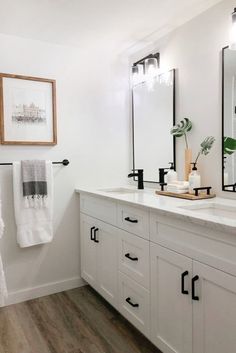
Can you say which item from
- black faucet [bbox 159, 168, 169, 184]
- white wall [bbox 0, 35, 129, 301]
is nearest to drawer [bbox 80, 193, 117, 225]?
white wall [bbox 0, 35, 129, 301]

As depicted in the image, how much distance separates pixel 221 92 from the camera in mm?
1901

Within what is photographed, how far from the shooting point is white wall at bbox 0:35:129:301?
7.82 ft

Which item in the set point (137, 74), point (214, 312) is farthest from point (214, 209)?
point (137, 74)

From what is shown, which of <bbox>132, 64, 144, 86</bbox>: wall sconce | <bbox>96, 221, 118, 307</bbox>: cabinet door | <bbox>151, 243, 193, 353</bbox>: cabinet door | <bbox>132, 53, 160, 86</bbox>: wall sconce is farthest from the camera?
<bbox>132, 64, 144, 86</bbox>: wall sconce

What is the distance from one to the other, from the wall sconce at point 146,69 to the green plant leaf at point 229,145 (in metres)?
0.97

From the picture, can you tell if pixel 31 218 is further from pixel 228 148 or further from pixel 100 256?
pixel 228 148

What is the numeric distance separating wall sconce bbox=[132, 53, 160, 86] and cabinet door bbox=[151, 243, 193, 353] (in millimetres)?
1573

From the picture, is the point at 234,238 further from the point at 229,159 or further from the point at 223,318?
the point at 229,159

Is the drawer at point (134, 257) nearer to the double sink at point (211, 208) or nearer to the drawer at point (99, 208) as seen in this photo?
the drawer at point (99, 208)

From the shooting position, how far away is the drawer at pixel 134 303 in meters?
1.73

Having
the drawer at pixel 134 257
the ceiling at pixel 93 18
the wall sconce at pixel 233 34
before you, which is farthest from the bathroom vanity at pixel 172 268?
the ceiling at pixel 93 18

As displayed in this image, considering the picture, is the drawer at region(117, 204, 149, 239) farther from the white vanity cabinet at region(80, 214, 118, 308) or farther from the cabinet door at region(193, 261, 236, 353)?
the cabinet door at region(193, 261, 236, 353)

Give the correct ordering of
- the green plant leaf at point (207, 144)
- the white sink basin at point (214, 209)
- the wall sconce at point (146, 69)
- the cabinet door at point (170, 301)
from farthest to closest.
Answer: the wall sconce at point (146, 69) < the green plant leaf at point (207, 144) < the white sink basin at point (214, 209) < the cabinet door at point (170, 301)

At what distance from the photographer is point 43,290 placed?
253 cm
